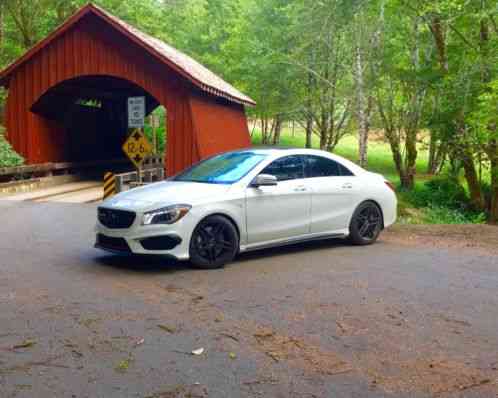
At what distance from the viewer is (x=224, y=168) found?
341 inches

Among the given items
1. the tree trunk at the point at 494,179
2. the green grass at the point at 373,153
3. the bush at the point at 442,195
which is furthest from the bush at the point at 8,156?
the green grass at the point at 373,153

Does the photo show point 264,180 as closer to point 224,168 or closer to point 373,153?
point 224,168

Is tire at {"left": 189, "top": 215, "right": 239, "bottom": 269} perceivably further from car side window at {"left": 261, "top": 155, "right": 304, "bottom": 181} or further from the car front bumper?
car side window at {"left": 261, "top": 155, "right": 304, "bottom": 181}

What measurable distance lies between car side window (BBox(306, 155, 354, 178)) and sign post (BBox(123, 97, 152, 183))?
18.5 ft

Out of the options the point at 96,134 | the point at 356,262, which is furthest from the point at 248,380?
the point at 96,134

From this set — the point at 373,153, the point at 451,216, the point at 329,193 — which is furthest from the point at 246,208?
the point at 373,153

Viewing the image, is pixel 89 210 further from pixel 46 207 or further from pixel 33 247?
pixel 33 247

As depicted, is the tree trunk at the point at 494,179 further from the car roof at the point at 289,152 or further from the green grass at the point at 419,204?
the car roof at the point at 289,152

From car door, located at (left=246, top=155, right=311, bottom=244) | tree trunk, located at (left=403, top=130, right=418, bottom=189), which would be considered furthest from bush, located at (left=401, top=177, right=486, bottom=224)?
car door, located at (left=246, top=155, right=311, bottom=244)

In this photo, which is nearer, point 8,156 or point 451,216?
point 8,156

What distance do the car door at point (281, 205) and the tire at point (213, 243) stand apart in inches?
14.9

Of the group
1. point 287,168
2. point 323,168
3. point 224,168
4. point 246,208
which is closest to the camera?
point 246,208

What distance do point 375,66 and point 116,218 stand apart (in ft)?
67.2

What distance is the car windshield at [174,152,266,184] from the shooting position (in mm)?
8312
